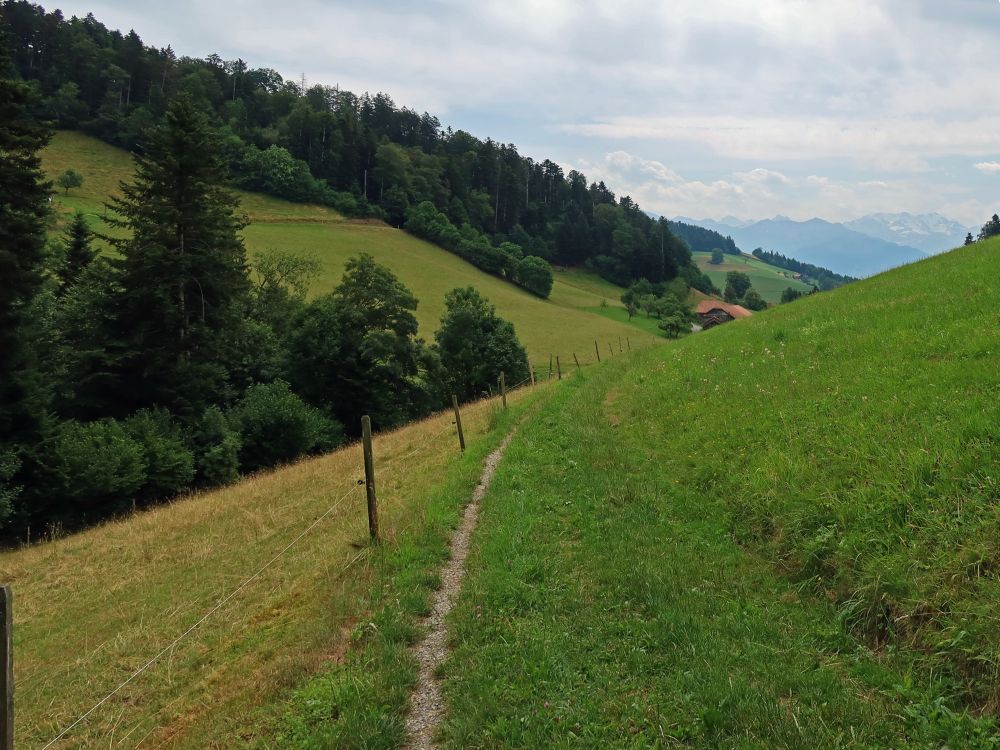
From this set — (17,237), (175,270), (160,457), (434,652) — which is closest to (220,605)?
(434,652)

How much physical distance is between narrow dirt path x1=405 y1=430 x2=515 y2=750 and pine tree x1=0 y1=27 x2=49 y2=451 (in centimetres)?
2466

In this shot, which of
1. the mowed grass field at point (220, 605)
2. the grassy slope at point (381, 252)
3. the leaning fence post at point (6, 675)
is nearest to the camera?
the leaning fence post at point (6, 675)

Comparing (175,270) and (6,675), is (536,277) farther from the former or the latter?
(6,675)

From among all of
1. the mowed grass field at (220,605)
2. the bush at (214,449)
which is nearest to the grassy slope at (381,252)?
the bush at (214,449)

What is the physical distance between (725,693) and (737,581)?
2396 mm

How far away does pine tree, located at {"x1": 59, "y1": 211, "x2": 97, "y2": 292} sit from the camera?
39562mm

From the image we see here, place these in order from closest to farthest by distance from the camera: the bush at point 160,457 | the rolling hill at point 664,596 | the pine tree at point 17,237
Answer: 1. the rolling hill at point 664,596
2. the pine tree at point 17,237
3. the bush at point 160,457

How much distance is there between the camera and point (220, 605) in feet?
31.8

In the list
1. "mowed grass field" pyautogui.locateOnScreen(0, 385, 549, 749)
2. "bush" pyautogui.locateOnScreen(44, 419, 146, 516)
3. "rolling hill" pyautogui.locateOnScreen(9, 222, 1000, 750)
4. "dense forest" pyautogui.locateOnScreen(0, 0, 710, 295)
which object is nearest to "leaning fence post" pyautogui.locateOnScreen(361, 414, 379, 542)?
"mowed grass field" pyautogui.locateOnScreen(0, 385, 549, 749)

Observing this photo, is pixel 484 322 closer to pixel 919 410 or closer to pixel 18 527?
pixel 18 527

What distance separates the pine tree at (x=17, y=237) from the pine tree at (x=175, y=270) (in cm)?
532

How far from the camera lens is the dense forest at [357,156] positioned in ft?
369

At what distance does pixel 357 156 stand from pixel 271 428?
11468 centimetres

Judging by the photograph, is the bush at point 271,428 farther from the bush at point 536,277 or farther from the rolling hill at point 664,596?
the bush at point 536,277
